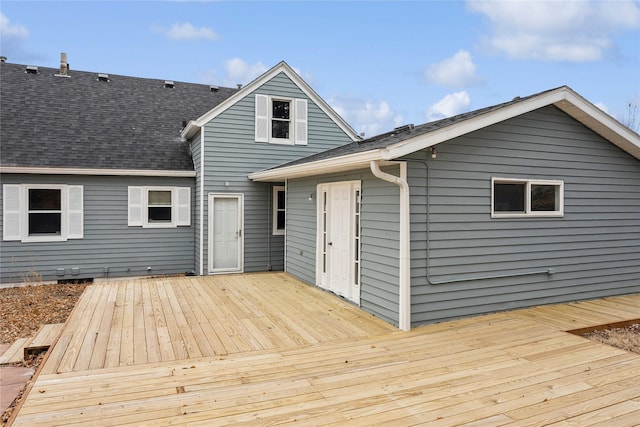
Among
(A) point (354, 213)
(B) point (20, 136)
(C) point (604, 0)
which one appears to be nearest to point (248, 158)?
(A) point (354, 213)

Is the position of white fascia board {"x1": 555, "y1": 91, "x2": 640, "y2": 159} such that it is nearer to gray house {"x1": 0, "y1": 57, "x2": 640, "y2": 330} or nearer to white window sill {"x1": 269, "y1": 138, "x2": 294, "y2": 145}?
gray house {"x1": 0, "y1": 57, "x2": 640, "y2": 330}

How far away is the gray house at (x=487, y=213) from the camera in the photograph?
17.1 feet

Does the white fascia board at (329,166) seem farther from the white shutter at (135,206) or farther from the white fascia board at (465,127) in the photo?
the white shutter at (135,206)

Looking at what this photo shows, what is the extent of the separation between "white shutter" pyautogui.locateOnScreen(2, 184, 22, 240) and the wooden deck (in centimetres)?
414

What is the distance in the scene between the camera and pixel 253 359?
407cm

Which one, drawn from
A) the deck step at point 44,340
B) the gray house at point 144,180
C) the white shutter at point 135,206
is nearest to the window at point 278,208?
the gray house at point 144,180

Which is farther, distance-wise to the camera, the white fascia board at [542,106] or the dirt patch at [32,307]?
the dirt patch at [32,307]

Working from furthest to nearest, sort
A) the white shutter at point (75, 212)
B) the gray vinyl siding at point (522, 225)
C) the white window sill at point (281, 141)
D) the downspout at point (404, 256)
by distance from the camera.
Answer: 1. the white window sill at point (281, 141)
2. the white shutter at point (75, 212)
3. the gray vinyl siding at point (522, 225)
4. the downspout at point (404, 256)

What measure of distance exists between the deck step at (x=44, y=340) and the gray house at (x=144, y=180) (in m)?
4.25

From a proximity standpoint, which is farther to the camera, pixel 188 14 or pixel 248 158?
pixel 188 14

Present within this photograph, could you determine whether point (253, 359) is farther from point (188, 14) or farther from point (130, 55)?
point (130, 55)

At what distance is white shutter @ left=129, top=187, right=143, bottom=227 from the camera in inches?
378

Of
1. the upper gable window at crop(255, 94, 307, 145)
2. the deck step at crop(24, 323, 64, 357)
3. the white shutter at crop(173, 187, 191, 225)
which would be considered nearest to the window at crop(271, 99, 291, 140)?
the upper gable window at crop(255, 94, 307, 145)

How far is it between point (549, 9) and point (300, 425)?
37.7ft
